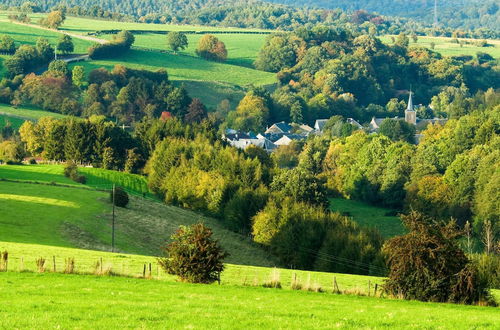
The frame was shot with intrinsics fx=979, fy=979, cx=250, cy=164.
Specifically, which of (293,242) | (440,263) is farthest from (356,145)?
(440,263)

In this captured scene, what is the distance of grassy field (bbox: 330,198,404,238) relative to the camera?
9825cm

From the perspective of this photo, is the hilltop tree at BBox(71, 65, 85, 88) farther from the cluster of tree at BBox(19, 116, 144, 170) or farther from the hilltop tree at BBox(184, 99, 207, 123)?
the cluster of tree at BBox(19, 116, 144, 170)

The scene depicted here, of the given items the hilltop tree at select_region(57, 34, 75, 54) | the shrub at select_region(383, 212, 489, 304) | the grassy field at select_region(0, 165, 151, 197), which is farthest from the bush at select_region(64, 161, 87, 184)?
the hilltop tree at select_region(57, 34, 75, 54)

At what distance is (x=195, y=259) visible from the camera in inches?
1384

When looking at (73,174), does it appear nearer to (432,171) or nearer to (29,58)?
(432,171)

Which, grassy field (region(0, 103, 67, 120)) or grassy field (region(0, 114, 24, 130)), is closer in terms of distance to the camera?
grassy field (region(0, 114, 24, 130))

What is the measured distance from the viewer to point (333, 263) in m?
68.6

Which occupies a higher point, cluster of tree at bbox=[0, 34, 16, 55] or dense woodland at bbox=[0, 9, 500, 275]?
cluster of tree at bbox=[0, 34, 16, 55]

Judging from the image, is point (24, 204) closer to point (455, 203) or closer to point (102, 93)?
point (455, 203)

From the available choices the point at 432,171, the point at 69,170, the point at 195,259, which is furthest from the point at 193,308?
the point at 432,171

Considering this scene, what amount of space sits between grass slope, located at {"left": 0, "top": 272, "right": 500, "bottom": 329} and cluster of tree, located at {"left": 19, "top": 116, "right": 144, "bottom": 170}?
79881 millimetres

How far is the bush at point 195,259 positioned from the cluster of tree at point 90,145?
249 ft

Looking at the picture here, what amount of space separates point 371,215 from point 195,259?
73.5 m

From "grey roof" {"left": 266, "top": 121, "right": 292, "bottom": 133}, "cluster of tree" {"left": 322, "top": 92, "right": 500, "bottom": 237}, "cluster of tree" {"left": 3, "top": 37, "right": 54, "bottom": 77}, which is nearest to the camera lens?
"cluster of tree" {"left": 322, "top": 92, "right": 500, "bottom": 237}
